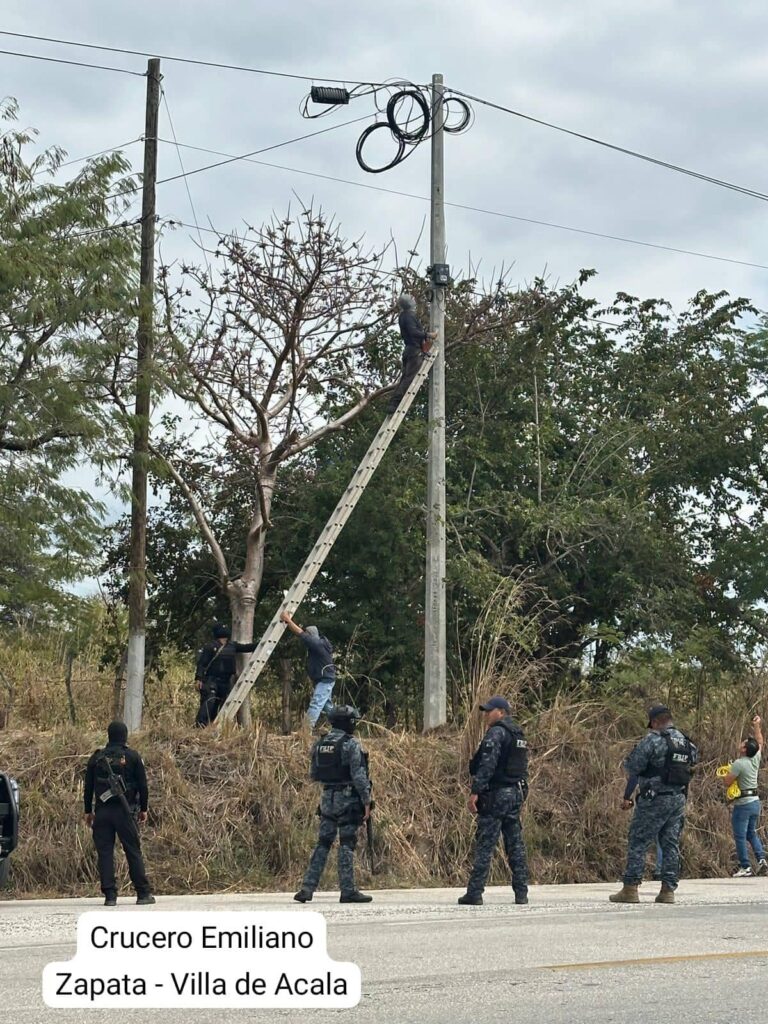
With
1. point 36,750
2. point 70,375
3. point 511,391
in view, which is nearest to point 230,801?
point 36,750

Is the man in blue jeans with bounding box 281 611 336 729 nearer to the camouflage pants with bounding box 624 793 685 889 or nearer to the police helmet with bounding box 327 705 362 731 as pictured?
the police helmet with bounding box 327 705 362 731

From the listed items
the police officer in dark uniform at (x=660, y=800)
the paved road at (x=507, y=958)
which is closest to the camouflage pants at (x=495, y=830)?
the paved road at (x=507, y=958)

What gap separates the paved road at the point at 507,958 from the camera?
7.27 metres

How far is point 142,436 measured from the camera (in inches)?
785

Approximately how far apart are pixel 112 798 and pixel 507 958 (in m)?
4.60

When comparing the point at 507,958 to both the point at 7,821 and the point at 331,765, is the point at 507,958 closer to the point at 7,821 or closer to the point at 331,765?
the point at 331,765

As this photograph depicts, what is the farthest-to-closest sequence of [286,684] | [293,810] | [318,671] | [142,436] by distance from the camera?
[286,684] → [142,436] → [318,671] → [293,810]

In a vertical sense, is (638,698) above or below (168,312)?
below

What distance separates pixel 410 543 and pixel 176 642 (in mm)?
5307

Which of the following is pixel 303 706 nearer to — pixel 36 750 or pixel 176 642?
pixel 176 642

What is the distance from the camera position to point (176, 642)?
1012 inches

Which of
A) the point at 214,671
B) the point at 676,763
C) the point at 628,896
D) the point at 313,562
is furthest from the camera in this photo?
the point at 214,671

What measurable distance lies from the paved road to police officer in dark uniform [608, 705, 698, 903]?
0.97 feet

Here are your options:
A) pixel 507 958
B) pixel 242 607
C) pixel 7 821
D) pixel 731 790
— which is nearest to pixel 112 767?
pixel 7 821
